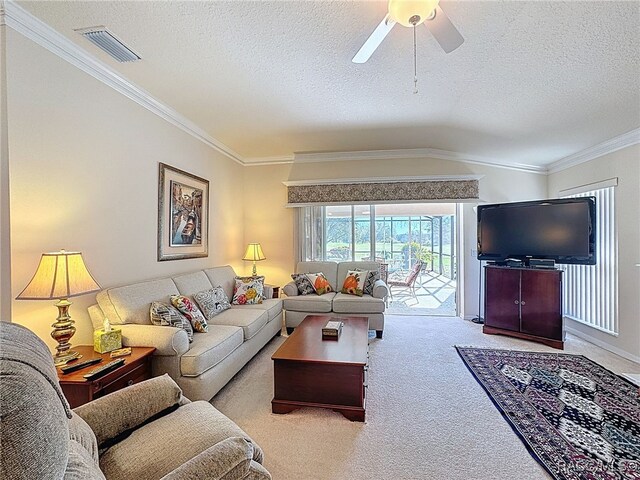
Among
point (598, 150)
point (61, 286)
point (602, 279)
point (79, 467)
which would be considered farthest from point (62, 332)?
point (598, 150)

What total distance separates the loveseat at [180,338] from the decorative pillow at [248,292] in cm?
67

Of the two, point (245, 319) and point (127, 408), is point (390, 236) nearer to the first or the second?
point (245, 319)

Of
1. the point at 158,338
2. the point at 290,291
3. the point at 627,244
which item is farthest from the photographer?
the point at 290,291

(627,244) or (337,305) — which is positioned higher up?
(627,244)

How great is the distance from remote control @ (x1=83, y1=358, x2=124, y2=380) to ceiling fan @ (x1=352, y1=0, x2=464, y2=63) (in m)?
2.46

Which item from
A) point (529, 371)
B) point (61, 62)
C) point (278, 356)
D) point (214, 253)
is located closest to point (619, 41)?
point (529, 371)

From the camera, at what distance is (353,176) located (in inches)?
195

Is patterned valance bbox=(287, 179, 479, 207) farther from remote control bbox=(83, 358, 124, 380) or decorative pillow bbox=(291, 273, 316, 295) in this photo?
remote control bbox=(83, 358, 124, 380)

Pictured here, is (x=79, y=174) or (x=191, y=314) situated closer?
(x=79, y=174)

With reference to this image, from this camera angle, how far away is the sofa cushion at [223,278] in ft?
12.6

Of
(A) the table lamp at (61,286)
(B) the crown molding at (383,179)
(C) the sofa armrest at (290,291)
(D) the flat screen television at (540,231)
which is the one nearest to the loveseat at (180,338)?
(A) the table lamp at (61,286)

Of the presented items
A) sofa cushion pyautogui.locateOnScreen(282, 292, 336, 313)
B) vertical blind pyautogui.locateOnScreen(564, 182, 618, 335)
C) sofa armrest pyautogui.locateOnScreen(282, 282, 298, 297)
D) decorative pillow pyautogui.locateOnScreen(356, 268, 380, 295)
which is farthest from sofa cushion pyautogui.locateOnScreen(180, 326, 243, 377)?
vertical blind pyautogui.locateOnScreen(564, 182, 618, 335)

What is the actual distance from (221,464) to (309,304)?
122 inches

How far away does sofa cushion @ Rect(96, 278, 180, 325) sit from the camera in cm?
Answer: 242
